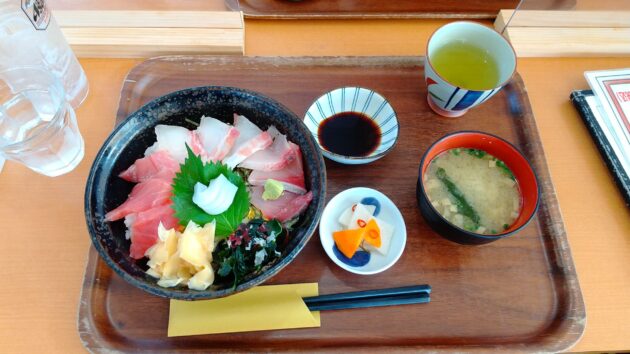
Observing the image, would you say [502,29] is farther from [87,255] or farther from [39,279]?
[39,279]

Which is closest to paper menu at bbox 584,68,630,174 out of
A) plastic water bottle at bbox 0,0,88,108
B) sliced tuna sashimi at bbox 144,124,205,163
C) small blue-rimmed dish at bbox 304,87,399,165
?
small blue-rimmed dish at bbox 304,87,399,165

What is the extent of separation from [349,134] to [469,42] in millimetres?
487

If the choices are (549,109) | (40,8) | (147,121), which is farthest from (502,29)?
(40,8)

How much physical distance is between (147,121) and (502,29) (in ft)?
4.13

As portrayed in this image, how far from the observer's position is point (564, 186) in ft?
4.26

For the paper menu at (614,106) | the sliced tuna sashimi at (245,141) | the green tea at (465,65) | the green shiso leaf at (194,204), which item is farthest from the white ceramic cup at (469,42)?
the green shiso leaf at (194,204)

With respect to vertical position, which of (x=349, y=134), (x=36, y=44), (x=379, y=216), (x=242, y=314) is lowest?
(x=242, y=314)

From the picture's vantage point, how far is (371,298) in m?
1.07

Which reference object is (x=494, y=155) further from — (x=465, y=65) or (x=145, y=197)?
(x=145, y=197)

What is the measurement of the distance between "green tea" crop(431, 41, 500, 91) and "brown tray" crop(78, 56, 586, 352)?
12cm

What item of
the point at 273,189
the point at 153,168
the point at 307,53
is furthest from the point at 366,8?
the point at 153,168

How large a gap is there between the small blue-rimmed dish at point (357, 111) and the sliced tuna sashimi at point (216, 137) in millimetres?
234

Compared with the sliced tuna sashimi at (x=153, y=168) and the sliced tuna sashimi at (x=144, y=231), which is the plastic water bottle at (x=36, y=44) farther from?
the sliced tuna sashimi at (x=144, y=231)

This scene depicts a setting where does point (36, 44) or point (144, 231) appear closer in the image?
point (144, 231)
